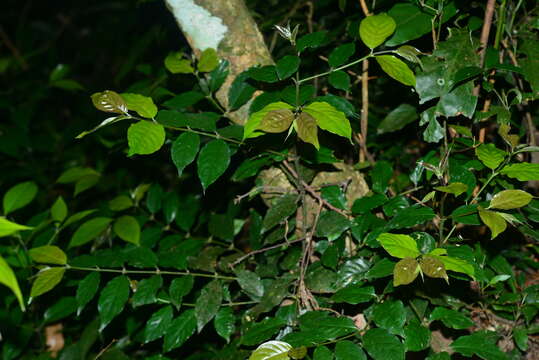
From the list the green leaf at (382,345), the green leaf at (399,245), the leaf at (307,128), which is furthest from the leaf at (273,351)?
the leaf at (307,128)

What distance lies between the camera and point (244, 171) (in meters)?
1.30

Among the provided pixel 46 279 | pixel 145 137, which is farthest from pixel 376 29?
pixel 46 279

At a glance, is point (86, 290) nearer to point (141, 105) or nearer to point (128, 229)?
point (128, 229)

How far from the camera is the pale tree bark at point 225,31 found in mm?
1378

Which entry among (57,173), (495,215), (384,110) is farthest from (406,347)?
(57,173)

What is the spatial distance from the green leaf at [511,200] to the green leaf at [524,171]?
5 cm

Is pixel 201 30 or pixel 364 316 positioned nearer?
pixel 364 316

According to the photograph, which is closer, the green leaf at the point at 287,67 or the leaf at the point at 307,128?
the leaf at the point at 307,128

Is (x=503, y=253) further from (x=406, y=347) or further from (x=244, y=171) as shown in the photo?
(x=244, y=171)

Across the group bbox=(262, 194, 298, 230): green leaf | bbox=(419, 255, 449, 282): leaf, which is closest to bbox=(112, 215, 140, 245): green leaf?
bbox=(262, 194, 298, 230): green leaf

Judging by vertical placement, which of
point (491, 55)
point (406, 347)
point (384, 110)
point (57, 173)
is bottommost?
point (57, 173)

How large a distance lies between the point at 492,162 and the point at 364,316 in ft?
1.51

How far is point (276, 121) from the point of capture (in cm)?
98

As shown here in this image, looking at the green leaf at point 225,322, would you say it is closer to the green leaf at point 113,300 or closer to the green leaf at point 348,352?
the green leaf at point 113,300
